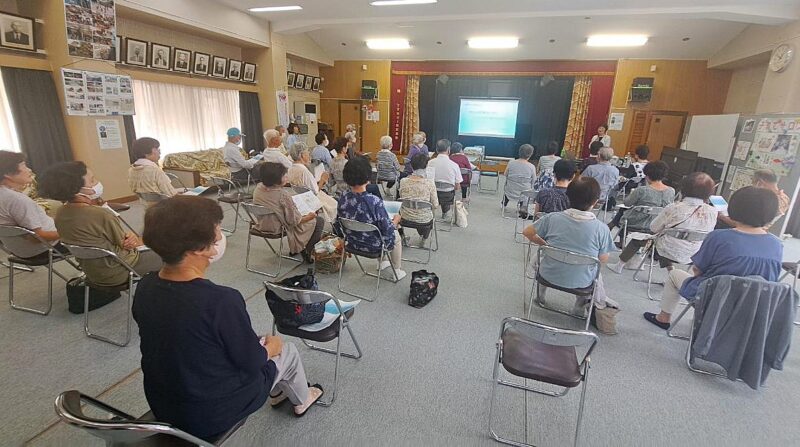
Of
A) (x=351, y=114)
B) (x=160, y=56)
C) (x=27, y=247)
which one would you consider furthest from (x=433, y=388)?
(x=351, y=114)

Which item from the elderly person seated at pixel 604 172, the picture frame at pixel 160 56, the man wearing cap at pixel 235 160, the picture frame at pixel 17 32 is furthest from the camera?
the picture frame at pixel 160 56

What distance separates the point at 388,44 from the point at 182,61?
496 cm

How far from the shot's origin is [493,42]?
340 inches

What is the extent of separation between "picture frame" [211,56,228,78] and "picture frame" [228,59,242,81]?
0.35ft

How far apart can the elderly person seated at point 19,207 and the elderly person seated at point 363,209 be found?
2023mm

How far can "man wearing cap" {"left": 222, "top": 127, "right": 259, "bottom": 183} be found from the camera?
18.8ft

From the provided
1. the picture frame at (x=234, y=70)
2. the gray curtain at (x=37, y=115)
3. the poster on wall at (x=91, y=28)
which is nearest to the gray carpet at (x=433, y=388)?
the gray curtain at (x=37, y=115)

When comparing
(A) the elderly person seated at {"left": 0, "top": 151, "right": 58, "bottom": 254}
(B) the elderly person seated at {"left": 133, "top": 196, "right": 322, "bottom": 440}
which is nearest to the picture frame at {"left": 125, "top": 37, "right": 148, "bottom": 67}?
(A) the elderly person seated at {"left": 0, "top": 151, "right": 58, "bottom": 254}

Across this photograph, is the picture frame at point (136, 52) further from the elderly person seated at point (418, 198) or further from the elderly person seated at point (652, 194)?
the elderly person seated at point (652, 194)

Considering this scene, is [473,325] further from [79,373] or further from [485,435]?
[79,373]

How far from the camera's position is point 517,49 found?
8.84 meters

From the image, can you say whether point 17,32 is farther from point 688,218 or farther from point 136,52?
point 688,218

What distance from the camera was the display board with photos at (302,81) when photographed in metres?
9.44

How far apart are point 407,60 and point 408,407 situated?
10056mm
